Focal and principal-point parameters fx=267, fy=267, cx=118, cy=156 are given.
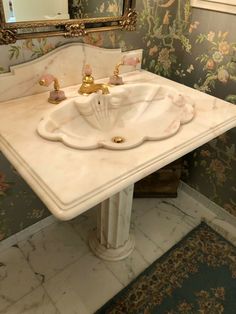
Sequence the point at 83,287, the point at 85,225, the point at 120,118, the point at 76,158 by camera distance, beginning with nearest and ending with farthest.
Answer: the point at 76,158, the point at 120,118, the point at 83,287, the point at 85,225

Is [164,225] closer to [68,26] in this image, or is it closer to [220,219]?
[220,219]

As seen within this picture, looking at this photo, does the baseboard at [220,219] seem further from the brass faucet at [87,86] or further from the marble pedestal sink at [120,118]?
the brass faucet at [87,86]

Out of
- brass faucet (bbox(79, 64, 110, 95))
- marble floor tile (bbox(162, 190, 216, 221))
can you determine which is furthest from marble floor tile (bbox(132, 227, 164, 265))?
brass faucet (bbox(79, 64, 110, 95))

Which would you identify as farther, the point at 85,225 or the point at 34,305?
the point at 85,225

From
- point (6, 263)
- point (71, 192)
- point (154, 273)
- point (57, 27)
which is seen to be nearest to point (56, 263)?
point (6, 263)

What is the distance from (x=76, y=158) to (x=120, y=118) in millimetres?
442

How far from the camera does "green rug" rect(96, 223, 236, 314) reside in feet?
4.17

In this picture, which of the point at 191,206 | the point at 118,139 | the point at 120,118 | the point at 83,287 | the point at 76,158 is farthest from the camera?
the point at 191,206

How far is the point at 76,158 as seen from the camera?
2.52 ft

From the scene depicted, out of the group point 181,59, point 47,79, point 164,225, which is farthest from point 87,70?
point 164,225

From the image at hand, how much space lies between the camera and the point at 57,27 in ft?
3.40

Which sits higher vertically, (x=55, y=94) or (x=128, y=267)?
(x=55, y=94)

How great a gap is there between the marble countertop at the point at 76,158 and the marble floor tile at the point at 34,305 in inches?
32.9

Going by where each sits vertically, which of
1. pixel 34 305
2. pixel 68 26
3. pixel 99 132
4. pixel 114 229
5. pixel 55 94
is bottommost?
pixel 34 305
